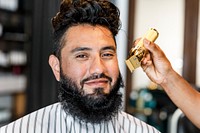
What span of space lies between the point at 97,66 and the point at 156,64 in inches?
10.0

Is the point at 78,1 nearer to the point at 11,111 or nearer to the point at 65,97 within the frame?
the point at 65,97

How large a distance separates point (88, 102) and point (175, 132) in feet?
2.65

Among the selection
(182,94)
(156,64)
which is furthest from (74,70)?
(182,94)

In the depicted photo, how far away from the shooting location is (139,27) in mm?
3252

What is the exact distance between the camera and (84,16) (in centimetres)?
118

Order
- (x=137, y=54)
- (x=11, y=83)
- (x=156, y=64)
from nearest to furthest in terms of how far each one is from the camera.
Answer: (x=137, y=54) < (x=156, y=64) < (x=11, y=83)

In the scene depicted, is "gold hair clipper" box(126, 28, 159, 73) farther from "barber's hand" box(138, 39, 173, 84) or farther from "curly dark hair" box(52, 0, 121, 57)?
"curly dark hair" box(52, 0, 121, 57)

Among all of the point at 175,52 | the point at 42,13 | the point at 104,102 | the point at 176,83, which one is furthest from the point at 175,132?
the point at 175,52

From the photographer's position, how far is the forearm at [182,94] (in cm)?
125

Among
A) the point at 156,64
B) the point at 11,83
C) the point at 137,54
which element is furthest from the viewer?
the point at 11,83

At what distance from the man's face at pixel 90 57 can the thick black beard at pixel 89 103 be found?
26 mm

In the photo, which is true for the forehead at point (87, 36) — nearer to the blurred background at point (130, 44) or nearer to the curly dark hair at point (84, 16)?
the curly dark hair at point (84, 16)

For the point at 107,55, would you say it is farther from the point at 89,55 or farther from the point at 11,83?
the point at 11,83

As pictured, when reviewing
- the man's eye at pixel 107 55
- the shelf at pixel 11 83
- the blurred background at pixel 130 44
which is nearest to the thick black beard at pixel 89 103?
the man's eye at pixel 107 55
